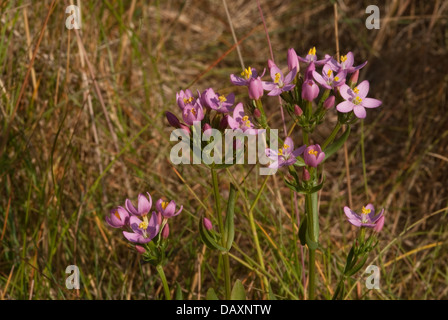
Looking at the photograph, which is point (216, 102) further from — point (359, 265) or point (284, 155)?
point (359, 265)

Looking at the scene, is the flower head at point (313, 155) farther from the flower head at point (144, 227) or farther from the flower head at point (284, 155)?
the flower head at point (144, 227)

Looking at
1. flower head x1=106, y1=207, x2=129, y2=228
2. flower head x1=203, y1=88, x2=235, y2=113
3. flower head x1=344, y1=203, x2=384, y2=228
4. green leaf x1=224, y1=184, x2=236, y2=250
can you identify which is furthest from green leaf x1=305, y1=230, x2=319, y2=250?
flower head x1=106, y1=207, x2=129, y2=228

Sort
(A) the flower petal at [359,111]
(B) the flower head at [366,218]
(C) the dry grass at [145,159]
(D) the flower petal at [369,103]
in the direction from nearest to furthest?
1. (A) the flower petal at [359,111]
2. (D) the flower petal at [369,103]
3. (B) the flower head at [366,218]
4. (C) the dry grass at [145,159]

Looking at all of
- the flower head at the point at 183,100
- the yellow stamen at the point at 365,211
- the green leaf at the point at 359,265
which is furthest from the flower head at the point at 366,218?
the flower head at the point at 183,100

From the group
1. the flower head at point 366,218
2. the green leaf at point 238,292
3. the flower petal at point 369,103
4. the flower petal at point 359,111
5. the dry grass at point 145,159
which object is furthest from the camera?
the dry grass at point 145,159

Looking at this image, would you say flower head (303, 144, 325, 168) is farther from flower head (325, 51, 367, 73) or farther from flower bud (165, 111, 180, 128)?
flower bud (165, 111, 180, 128)

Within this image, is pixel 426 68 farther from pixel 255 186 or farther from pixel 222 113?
pixel 222 113

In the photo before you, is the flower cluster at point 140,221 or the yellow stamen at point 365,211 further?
the yellow stamen at point 365,211
